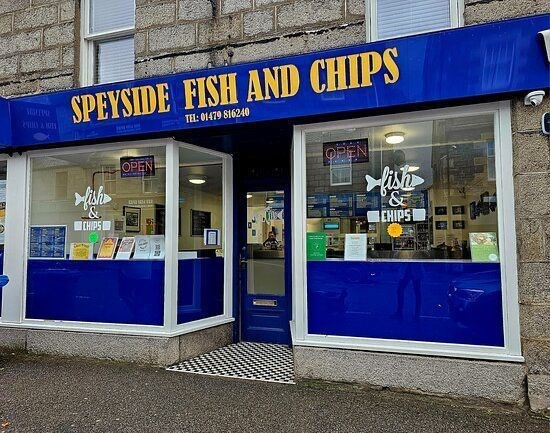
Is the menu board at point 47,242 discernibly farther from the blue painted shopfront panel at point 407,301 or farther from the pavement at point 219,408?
the blue painted shopfront panel at point 407,301

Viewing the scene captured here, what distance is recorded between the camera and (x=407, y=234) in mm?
4359

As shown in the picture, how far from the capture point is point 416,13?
15.4ft

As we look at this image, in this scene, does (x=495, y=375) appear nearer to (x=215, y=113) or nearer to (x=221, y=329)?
(x=221, y=329)

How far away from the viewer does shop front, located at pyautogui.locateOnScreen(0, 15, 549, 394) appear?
160 inches

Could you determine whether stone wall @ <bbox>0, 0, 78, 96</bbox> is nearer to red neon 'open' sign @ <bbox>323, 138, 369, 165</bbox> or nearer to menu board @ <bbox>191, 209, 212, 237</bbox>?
menu board @ <bbox>191, 209, 212, 237</bbox>

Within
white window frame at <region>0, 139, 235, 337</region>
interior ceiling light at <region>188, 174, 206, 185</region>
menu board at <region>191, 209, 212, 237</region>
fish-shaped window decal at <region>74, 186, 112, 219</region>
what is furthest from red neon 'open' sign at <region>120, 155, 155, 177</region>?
menu board at <region>191, 209, 212, 237</region>

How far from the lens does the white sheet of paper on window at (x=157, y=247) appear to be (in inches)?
208

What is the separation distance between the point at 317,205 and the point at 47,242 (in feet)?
11.9

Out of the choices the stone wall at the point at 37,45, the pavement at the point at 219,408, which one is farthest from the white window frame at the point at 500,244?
the stone wall at the point at 37,45

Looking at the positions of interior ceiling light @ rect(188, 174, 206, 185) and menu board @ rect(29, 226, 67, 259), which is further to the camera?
menu board @ rect(29, 226, 67, 259)

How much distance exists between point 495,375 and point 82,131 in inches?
200

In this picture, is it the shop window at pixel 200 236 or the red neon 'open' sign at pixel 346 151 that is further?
the shop window at pixel 200 236

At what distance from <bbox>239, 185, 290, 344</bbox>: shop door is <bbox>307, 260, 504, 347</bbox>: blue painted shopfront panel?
1.48 m

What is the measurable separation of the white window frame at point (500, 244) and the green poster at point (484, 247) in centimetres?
7
